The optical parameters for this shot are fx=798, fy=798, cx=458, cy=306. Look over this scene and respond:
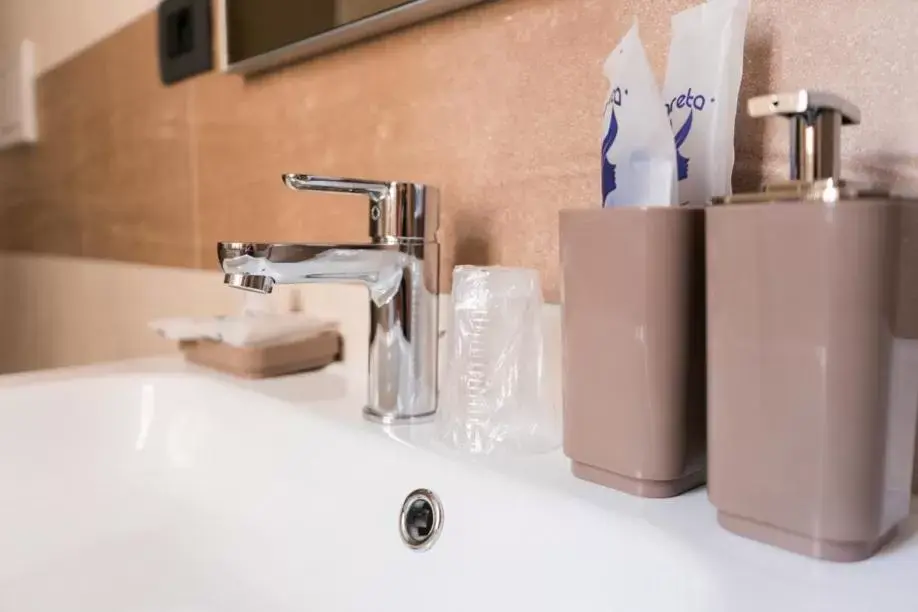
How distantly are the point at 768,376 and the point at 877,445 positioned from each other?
51 millimetres

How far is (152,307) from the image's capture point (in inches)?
47.0

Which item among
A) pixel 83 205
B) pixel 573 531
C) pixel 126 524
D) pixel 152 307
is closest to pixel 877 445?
pixel 573 531

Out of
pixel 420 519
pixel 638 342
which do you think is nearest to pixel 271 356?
pixel 420 519

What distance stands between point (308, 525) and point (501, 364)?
7.9 inches

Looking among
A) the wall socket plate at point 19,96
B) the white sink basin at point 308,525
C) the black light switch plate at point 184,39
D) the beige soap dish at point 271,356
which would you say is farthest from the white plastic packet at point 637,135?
the wall socket plate at point 19,96

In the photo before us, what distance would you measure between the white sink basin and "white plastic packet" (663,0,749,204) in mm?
181

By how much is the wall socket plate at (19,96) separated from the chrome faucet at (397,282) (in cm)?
132

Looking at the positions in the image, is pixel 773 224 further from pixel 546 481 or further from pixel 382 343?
pixel 382 343

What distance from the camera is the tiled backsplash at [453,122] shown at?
0.45m

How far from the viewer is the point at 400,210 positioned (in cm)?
61

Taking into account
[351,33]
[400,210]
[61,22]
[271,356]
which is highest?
[61,22]

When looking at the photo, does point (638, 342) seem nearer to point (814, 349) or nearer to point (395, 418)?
point (814, 349)

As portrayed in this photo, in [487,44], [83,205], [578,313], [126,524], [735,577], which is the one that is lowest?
[126,524]

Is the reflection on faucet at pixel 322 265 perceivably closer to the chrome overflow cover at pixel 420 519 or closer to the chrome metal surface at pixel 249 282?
the chrome metal surface at pixel 249 282
